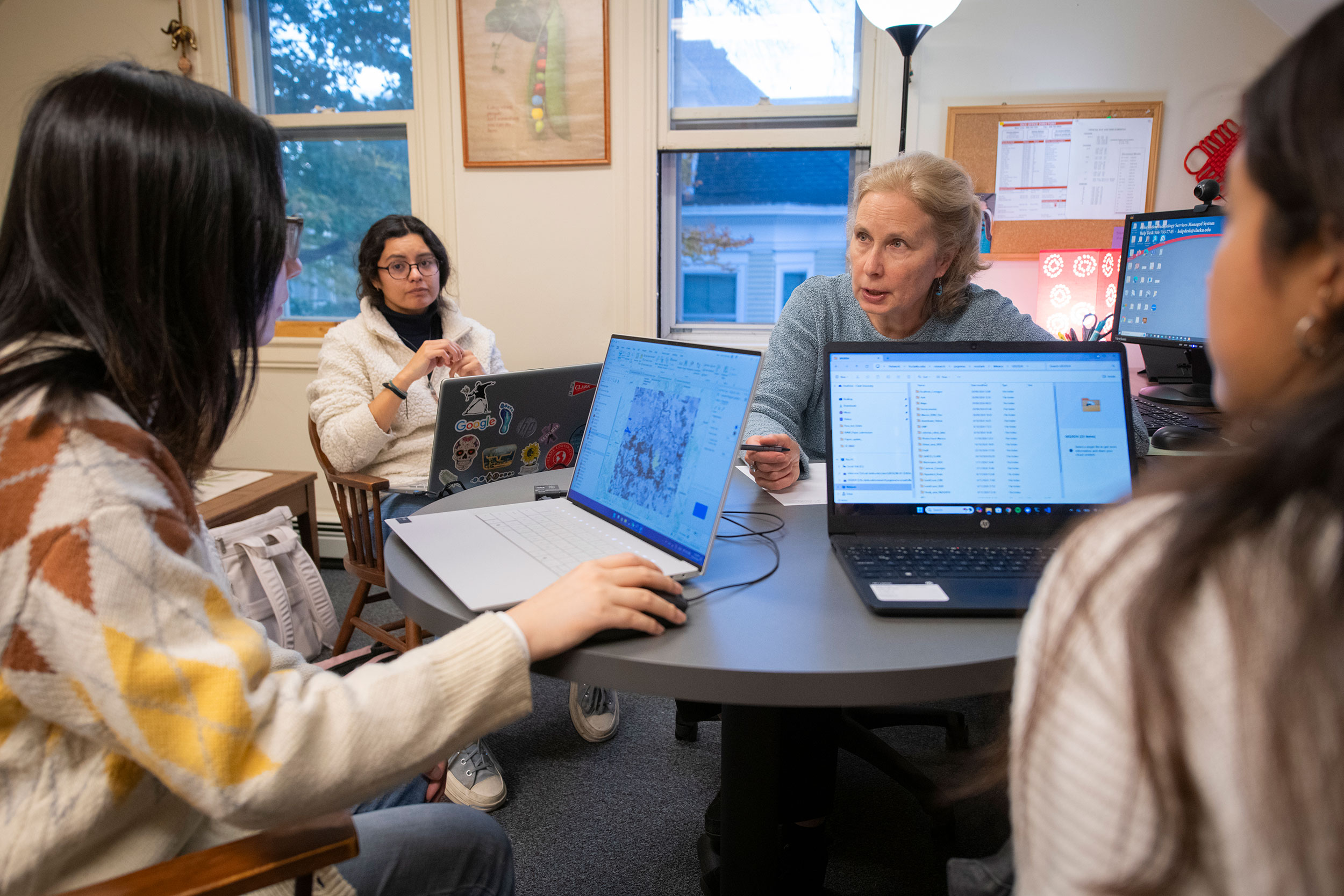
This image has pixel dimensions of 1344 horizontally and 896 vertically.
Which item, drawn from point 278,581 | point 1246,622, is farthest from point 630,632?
point 278,581

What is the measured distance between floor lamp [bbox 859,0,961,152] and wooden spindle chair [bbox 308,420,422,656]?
1923 millimetres

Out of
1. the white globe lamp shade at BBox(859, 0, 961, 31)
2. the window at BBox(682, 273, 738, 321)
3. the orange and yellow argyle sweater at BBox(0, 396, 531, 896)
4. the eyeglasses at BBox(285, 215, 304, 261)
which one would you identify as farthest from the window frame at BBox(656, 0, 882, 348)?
the orange and yellow argyle sweater at BBox(0, 396, 531, 896)

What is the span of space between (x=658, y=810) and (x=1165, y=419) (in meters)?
1.45

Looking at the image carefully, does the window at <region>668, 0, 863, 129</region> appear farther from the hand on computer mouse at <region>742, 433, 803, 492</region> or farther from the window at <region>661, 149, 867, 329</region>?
the hand on computer mouse at <region>742, 433, 803, 492</region>

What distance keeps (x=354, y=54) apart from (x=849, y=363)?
287 cm

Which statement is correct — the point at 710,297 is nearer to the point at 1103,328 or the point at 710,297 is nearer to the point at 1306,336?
the point at 1103,328

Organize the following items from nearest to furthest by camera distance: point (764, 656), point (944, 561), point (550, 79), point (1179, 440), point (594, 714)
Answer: point (764, 656)
point (944, 561)
point (1179, 440)
point (594, 714)
point (550, 79)

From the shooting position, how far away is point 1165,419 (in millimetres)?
1881

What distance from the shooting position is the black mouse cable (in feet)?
3.22

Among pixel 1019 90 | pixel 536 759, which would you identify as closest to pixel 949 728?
pixel 536 759

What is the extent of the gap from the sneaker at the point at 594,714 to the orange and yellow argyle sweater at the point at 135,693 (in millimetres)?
1356

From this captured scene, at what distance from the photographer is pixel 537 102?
9.66 feet

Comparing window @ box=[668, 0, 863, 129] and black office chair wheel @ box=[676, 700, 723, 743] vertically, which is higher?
window @ box=[668, 0, 863, 129]

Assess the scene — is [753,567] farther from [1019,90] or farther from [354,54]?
[354,54]
